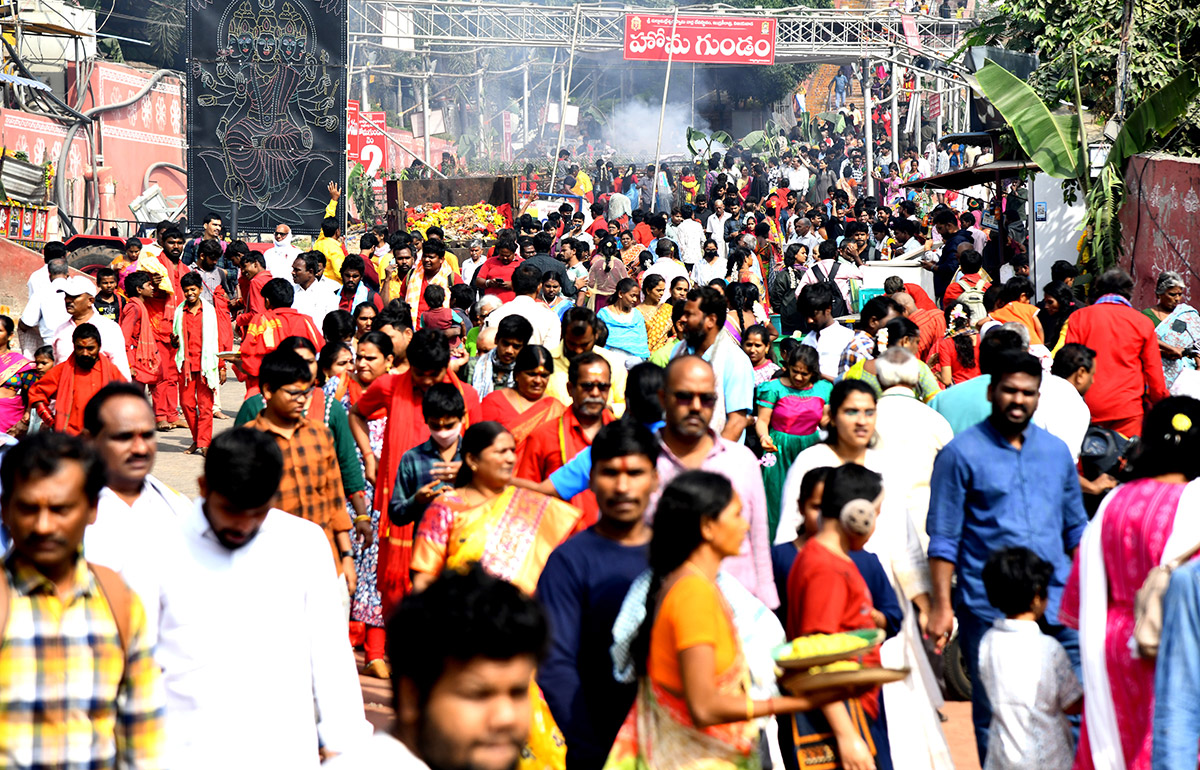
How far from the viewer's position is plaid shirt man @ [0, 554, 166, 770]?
2.78m

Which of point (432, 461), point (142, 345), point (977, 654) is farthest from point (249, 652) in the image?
point (142, 345)

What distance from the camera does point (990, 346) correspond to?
6.84 m

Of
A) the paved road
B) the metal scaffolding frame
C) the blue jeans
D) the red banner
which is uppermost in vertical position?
the metal scaffolding frame

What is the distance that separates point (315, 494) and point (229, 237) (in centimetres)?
1581

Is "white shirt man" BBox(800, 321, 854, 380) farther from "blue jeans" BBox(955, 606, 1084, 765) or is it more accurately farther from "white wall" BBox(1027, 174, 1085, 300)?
"white wall" BBox(1027, 174, 1085, 300)

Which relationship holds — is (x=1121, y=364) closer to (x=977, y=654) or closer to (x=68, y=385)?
(x=977, y=654)

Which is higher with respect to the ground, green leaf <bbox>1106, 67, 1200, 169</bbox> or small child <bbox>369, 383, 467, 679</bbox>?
green leaf <bbox>1106, 67, 1200, 169</bbox>

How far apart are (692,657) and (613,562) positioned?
0.63 metres

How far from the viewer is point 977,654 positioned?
475 centimetres

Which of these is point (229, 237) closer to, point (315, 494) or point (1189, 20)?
point (1189, 20)

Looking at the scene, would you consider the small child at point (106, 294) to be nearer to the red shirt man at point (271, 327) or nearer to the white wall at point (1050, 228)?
the red shirt man at point (271, 327)

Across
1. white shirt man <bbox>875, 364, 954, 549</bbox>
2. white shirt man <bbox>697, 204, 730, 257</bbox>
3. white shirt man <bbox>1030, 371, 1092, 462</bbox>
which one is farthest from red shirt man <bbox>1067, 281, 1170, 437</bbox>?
white shirt man <bbox>697, 204, 730, 257</bbox>

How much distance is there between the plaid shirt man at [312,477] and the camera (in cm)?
555

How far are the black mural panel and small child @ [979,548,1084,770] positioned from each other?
18.3 m
